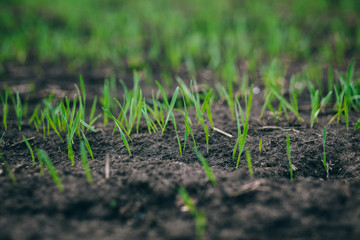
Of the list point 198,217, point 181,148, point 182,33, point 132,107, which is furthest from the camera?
point 182,33

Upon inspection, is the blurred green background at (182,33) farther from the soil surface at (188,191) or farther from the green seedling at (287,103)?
the soil surface at (188,191)

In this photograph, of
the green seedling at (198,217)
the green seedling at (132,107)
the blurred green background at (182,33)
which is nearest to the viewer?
the green seedling at (198,217)

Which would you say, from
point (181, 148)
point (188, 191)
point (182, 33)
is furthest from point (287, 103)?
point (182, 33)

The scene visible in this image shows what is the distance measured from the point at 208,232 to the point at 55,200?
486 millimetres

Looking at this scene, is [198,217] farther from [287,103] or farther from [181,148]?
[287,103]

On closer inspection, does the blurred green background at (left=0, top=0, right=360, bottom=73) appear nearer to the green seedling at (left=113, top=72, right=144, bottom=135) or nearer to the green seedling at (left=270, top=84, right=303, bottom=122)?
the green seedling at (left=270, top=84, right=303, bottom=122)

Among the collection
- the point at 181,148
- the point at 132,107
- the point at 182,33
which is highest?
the point at 182,33

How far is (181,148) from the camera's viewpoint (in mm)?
1247

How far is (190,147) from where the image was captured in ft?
4.09

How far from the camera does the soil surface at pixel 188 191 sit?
75cm

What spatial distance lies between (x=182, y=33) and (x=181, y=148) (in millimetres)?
2250

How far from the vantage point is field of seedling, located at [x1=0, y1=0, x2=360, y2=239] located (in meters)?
0.79

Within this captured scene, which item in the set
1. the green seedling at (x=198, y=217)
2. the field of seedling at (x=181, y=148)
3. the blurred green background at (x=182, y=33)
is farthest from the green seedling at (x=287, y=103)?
the green seedling at (x=198, y=217)

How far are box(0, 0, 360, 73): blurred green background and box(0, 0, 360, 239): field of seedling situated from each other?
3 cm
